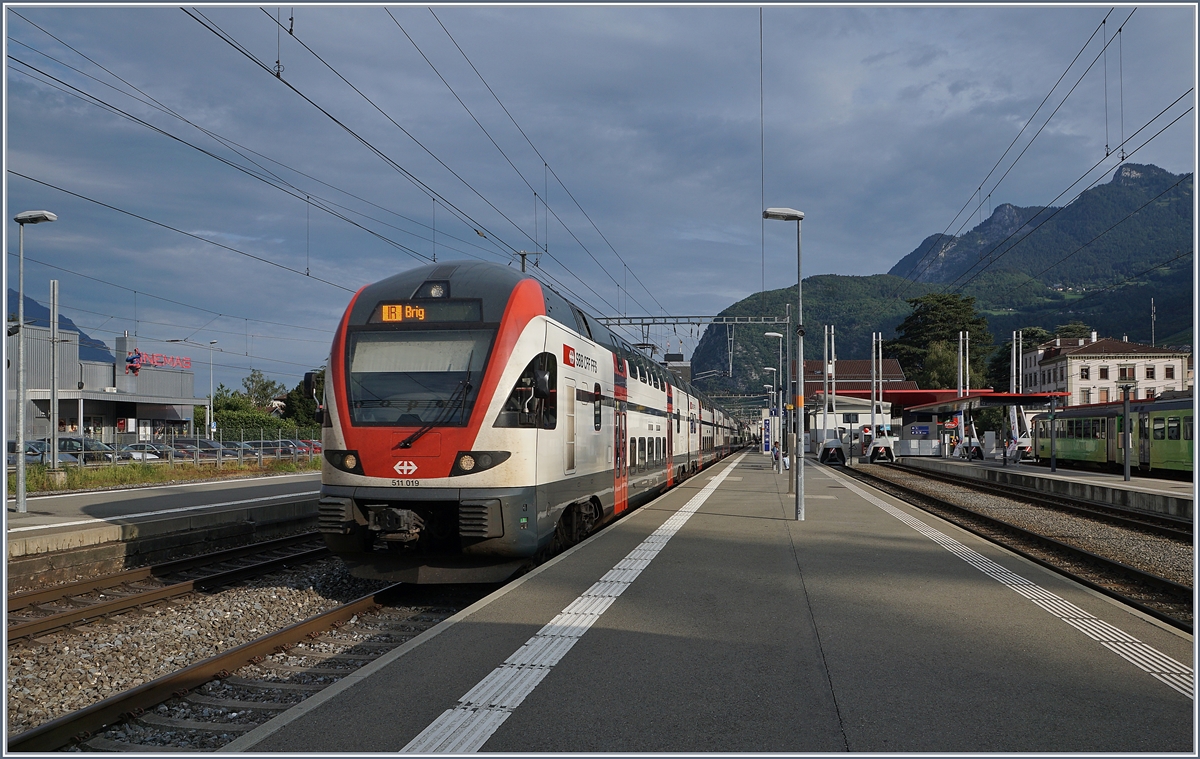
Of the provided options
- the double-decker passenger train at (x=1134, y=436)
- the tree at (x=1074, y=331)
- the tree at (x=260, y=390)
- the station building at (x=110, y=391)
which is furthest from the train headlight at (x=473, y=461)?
the tree at (x=1074, y=331)

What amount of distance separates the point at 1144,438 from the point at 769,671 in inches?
1261

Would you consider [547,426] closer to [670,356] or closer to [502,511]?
[502,511]

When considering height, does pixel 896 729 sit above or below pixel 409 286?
below

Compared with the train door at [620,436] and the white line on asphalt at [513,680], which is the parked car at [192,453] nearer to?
the train door at [620,436]

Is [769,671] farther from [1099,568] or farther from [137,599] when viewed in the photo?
[1099,568]

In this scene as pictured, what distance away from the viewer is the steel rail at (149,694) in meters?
5.13

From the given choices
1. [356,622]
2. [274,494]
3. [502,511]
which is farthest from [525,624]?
[274,494]

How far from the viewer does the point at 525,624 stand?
23.3 feet

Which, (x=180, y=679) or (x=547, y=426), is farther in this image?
(x=547, y=426)

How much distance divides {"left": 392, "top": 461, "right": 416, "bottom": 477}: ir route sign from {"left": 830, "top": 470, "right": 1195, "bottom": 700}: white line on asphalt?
625 cm

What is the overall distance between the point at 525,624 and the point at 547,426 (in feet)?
10.0

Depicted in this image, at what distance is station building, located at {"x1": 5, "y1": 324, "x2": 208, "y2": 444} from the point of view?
49156mm

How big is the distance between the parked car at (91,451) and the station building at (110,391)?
52.4 feet

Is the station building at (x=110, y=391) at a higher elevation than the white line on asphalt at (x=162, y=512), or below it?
higher
